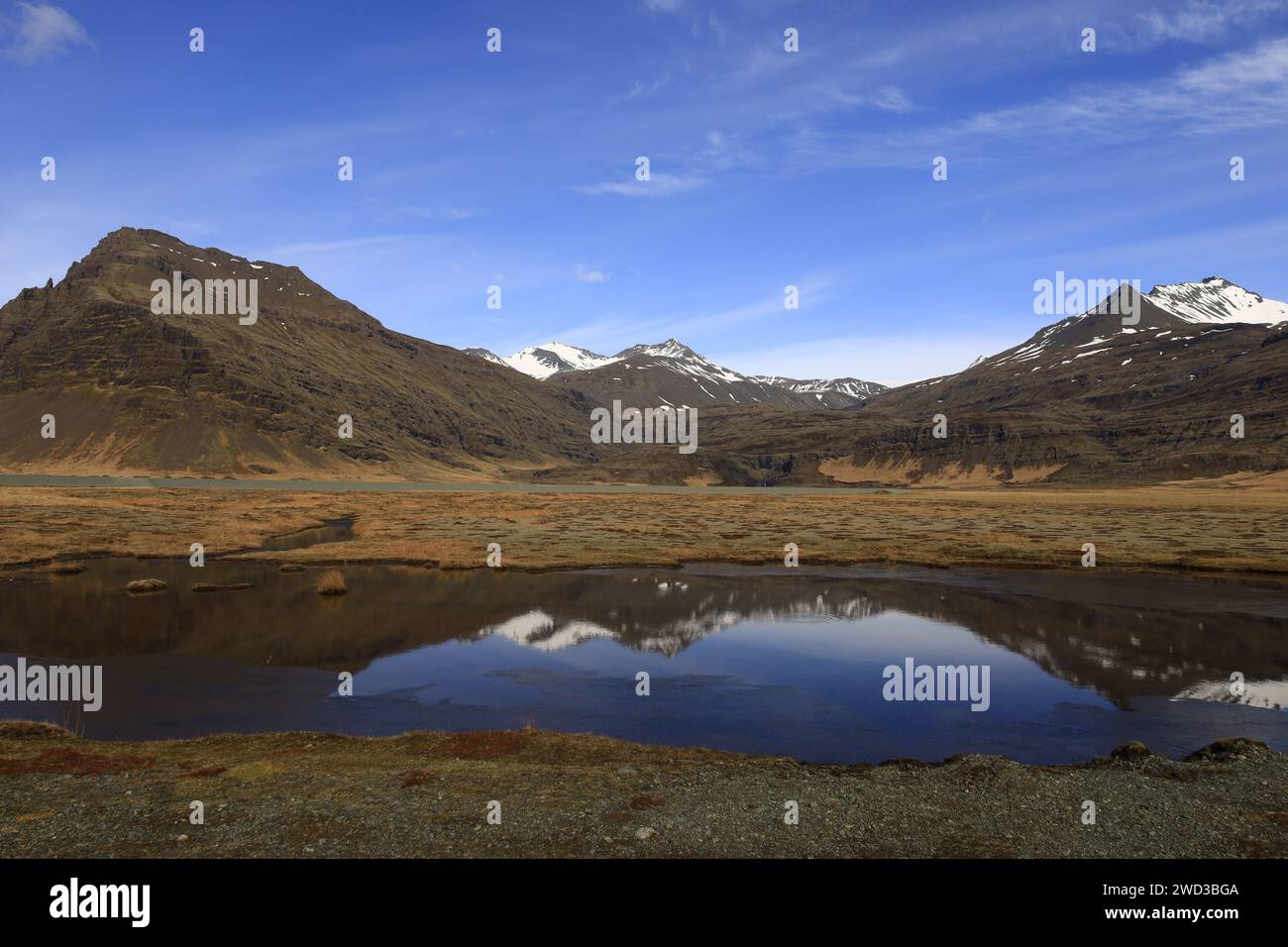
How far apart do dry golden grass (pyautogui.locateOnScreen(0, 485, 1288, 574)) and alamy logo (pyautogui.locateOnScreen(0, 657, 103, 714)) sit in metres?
26.6

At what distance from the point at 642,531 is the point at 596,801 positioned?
61.4 m

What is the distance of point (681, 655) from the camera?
3044 centimetres

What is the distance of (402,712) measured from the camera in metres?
22.5

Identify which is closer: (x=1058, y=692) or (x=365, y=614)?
(x=1058, y=692)

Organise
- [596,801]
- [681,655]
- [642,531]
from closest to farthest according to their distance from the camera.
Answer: [596,801]
[681,655]
[642,531]

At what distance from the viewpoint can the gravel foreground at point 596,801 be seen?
41.5ft

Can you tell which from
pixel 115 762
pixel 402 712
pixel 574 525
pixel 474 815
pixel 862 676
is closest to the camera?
pixel 474 815

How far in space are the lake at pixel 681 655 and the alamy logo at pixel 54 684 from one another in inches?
20.9
